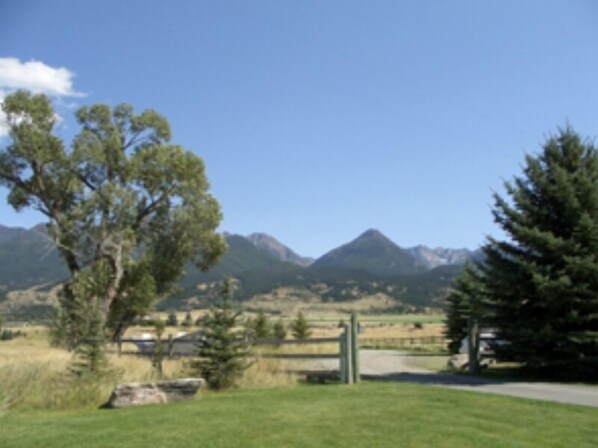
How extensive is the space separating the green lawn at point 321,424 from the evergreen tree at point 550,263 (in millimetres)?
4921

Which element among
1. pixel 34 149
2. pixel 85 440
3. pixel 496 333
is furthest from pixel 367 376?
pixel 34 149

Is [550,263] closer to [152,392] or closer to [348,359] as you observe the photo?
[348,359]

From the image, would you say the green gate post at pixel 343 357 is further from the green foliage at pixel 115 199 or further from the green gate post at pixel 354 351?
the green foliage at pixel 115 199

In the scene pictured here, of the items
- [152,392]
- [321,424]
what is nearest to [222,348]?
[152,392]

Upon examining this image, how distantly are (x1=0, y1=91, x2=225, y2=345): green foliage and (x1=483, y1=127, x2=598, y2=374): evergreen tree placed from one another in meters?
16.6

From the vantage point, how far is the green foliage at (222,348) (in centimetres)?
1332

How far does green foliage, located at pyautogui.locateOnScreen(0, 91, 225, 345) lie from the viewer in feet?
91.1

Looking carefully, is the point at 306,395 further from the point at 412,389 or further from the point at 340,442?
the point at 340,442

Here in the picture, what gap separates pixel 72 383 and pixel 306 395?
457cm

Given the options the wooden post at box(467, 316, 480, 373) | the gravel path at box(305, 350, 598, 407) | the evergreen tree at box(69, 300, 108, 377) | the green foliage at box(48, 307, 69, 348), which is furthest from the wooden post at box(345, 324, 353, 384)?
the green foliage at box(48, 307, 69, 348)

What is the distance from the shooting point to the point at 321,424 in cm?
867

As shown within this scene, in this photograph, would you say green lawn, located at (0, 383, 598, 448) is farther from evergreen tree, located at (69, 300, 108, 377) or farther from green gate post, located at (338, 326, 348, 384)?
green gate post, located at (338, 326, 348, 384)

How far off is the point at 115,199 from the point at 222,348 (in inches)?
646

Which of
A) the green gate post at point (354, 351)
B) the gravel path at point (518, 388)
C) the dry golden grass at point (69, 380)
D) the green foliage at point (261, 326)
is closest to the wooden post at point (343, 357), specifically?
the green gate post at point (354, 351)
